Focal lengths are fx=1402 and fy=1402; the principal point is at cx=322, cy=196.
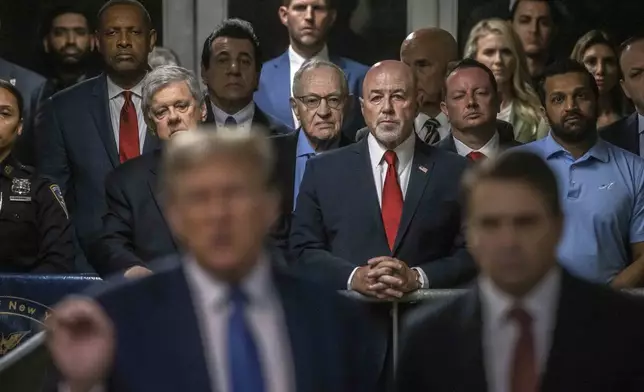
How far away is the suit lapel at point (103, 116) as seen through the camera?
18.8 ft

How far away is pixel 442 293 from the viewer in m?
4.59

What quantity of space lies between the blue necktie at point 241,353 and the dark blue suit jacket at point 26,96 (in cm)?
340

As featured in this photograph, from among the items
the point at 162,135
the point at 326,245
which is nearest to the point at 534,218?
the point at 326,245

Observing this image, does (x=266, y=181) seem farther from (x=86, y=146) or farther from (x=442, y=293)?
(x=86, y=146)

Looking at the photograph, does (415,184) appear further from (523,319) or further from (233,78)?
(523,319)

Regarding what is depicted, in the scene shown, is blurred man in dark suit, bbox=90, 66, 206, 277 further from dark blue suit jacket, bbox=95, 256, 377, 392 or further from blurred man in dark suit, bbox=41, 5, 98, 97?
dark blue suit jacket, bbox=95, 256, 377, 392

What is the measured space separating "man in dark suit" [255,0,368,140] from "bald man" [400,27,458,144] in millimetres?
279

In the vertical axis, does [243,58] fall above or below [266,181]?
above

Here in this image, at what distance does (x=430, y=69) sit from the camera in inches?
235

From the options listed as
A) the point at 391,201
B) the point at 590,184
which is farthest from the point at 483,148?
the point at 391,201

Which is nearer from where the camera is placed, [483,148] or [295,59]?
[483,148]

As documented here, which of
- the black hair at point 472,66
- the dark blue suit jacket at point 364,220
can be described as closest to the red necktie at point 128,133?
the dark blue suit jacket at point 364,220

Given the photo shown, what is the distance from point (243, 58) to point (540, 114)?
1252 mm

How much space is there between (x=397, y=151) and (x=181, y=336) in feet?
8.17
